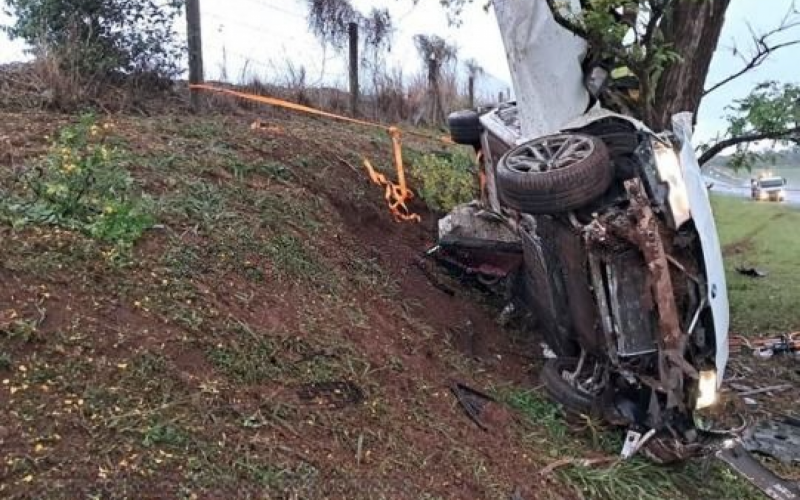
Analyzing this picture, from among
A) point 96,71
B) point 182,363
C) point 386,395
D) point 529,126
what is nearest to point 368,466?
point 386,395

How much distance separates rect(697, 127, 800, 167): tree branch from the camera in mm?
6617

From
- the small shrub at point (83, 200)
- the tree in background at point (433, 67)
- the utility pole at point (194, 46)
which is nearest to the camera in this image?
the small shrub at point (83, 200)

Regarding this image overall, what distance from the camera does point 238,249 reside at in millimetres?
4234

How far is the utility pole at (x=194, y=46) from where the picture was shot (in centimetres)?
715

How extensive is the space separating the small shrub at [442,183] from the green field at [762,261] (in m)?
2.79

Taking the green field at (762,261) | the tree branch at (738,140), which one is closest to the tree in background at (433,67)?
the green field at (762,261)

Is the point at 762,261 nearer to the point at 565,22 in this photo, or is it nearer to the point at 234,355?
the point at 565,22

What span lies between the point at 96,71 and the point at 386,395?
466cm

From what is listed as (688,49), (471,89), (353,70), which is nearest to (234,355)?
(688,49)

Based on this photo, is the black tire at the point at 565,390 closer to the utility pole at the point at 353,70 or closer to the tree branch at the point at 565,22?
the tree branch at the point at 565,22

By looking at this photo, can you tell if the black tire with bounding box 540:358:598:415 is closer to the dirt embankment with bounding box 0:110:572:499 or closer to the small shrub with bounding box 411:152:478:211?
the dirt embankment with bounding box 0:110:572:499

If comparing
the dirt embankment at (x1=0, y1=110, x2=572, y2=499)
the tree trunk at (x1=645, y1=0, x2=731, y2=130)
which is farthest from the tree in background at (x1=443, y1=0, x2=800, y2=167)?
the dirt embankment at (x1=0, y1=110, x2=572, y2=499)

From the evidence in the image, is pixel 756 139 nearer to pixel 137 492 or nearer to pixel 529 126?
pixel 529 126

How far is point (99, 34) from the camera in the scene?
22.8 ft
